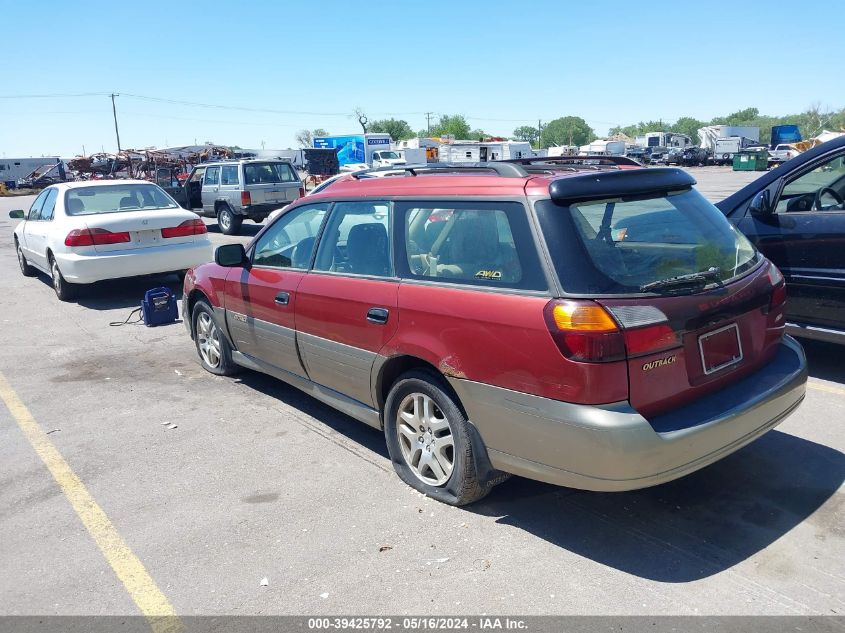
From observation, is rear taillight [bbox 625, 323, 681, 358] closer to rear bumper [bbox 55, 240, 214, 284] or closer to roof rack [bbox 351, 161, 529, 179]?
roof rack [bbox 351, 161, 529, 179]

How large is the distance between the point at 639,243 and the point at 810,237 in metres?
2.72

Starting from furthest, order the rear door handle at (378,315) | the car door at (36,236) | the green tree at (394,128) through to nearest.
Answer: the green tree at (394,128)
the car door at (36,236)
the rear door handle at (378,315)

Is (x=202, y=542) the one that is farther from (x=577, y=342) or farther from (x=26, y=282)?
(x=26, y=282)

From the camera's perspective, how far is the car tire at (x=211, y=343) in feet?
19.1

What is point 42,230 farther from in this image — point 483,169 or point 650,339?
point 650,339

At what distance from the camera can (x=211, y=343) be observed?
6062 mm

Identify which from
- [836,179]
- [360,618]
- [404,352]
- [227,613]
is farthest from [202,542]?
[836,179]

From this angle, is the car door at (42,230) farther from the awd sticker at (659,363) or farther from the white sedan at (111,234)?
the awd sticker at (659,363)

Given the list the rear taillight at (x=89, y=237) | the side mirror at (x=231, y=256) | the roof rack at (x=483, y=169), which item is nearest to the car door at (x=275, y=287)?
the side mirror at (x=231, y=256)

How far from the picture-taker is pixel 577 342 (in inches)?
113

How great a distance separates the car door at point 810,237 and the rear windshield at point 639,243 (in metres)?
1.75

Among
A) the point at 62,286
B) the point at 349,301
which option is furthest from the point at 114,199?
the point at 349,301

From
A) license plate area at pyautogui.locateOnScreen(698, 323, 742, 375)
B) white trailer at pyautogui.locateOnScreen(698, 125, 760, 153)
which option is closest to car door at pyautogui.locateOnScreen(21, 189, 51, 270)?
license plate area at pyautogui.locateOnScreen(698, 323, 742, 375)

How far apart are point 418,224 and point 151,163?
3092cm
